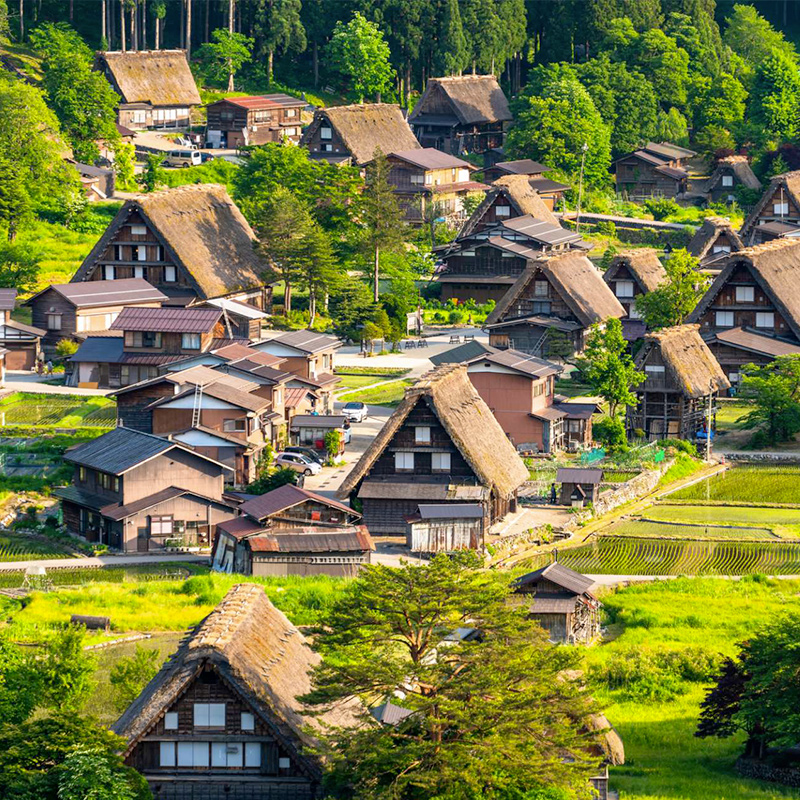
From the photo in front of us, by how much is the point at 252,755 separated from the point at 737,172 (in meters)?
62.1

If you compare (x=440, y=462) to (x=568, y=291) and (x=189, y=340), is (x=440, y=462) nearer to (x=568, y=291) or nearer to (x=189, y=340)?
(x=189, y=340)

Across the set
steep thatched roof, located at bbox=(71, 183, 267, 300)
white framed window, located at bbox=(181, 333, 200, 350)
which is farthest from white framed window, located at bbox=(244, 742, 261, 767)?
steep thatched roof, located at bbox=(71, 183, 267, 300)

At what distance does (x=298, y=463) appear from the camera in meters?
54.0

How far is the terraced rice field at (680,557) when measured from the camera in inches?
1837

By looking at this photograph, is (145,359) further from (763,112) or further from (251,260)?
(763,112)

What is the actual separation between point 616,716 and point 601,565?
10.7 m

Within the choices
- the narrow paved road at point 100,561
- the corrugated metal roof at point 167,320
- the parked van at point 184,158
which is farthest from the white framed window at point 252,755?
the parked van at point 184,158

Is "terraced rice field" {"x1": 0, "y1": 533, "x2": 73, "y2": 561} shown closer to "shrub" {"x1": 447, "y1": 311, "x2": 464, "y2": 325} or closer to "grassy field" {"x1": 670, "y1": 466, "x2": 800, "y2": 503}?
"grassy field" {"x1": 670, "y1": 466, "x2": 800, "y2": 503}

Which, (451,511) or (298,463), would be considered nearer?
(451,511)

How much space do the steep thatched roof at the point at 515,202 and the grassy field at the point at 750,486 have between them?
22068 millimetres

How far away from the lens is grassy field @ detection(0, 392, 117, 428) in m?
57.0

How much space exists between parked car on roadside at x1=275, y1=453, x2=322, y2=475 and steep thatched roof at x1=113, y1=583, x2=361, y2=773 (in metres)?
21.1

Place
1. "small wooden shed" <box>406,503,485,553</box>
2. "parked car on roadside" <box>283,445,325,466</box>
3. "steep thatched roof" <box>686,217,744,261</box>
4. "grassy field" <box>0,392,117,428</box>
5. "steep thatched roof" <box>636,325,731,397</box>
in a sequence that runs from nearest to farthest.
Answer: "small wooden shed" <box>406,503,485,553</box> → "parked car on roadside" <box>283,445,325,466</box> → "grassy field" <box>0,392,117,428</box> → "steep thatched roof" <box>636,325,731,397</box> → "steep thatched roof" <box>686,217,744,261</box>

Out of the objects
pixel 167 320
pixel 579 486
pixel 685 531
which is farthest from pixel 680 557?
pixel 167 320
